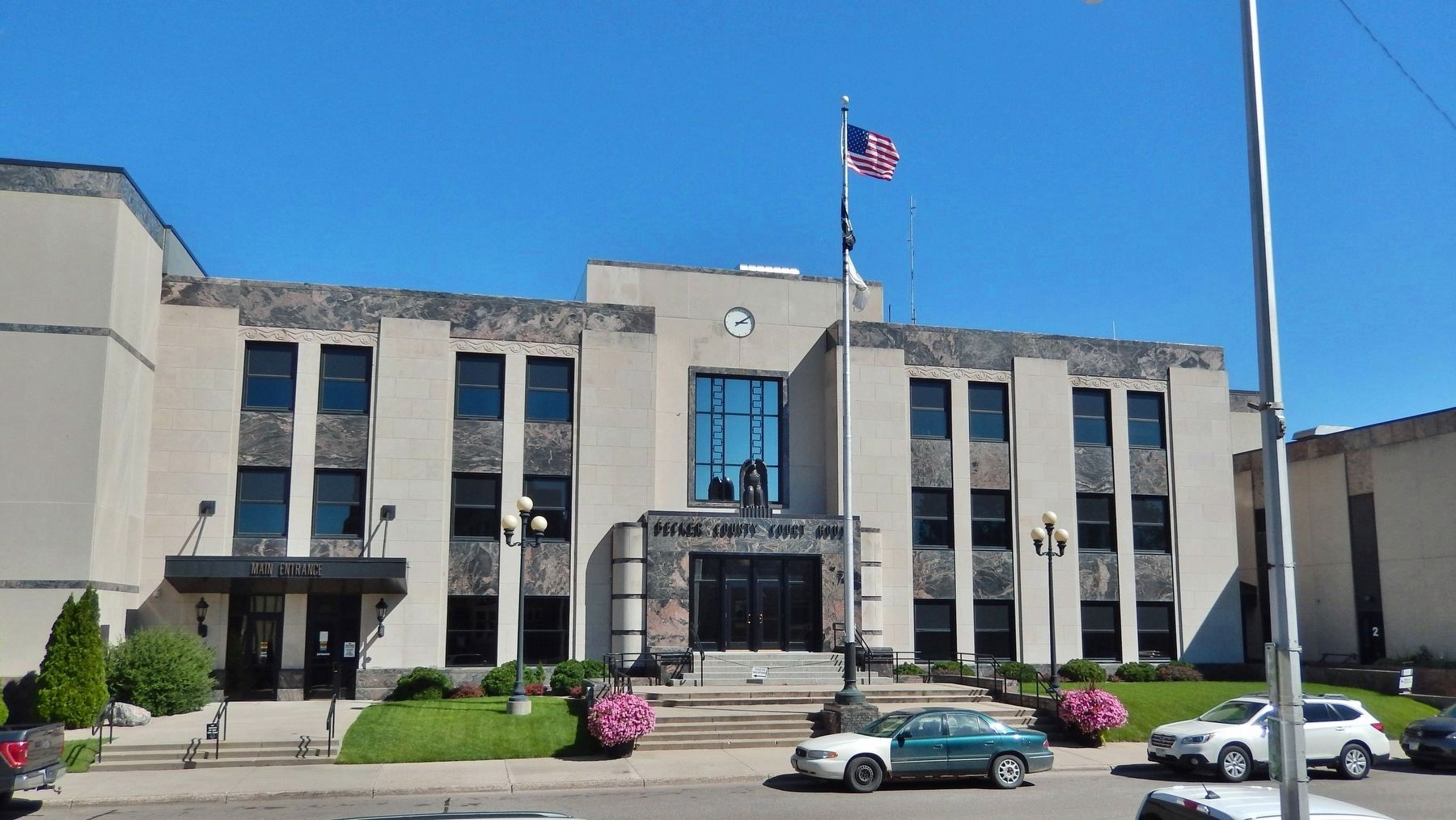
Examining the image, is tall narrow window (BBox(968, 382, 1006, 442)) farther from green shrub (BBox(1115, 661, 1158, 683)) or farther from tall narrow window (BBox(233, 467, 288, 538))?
tall narrow window (BBox(233, 467, 288, 538))

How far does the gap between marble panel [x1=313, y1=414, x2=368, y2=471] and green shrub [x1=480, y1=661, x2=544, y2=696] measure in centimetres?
707

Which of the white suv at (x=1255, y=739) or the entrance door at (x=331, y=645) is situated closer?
the white suv at (x=1255, y=739)

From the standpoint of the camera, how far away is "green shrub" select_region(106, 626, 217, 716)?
2698 cm

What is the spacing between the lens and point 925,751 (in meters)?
20.5

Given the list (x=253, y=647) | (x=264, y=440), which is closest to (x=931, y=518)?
(x=264, y=440)

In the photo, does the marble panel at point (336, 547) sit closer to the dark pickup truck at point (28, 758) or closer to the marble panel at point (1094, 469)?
the dark pickup truck at point (28, 758)

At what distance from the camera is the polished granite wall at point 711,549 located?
33031 millimetres

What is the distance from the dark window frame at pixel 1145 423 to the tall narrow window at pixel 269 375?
89.7 ft

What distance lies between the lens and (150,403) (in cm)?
3159

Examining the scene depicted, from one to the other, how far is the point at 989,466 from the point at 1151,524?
251 inches

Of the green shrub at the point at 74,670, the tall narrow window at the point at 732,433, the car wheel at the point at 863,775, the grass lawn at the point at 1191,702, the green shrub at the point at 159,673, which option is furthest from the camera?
the tall narrow window at the point at 732,433

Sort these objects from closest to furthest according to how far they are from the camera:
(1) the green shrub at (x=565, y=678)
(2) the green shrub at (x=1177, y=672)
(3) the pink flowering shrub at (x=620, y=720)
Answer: (3) the pink flowering shrub at (x=620, y=720)
(1) the green shrub at (x=565, y=678)
(2) the green shrub at (x=1177, y=672)

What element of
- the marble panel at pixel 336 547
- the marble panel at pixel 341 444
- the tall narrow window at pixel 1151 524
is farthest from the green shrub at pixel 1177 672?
the marble panel at pixel 341 444

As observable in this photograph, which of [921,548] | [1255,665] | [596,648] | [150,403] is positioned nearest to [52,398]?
[150,403]
